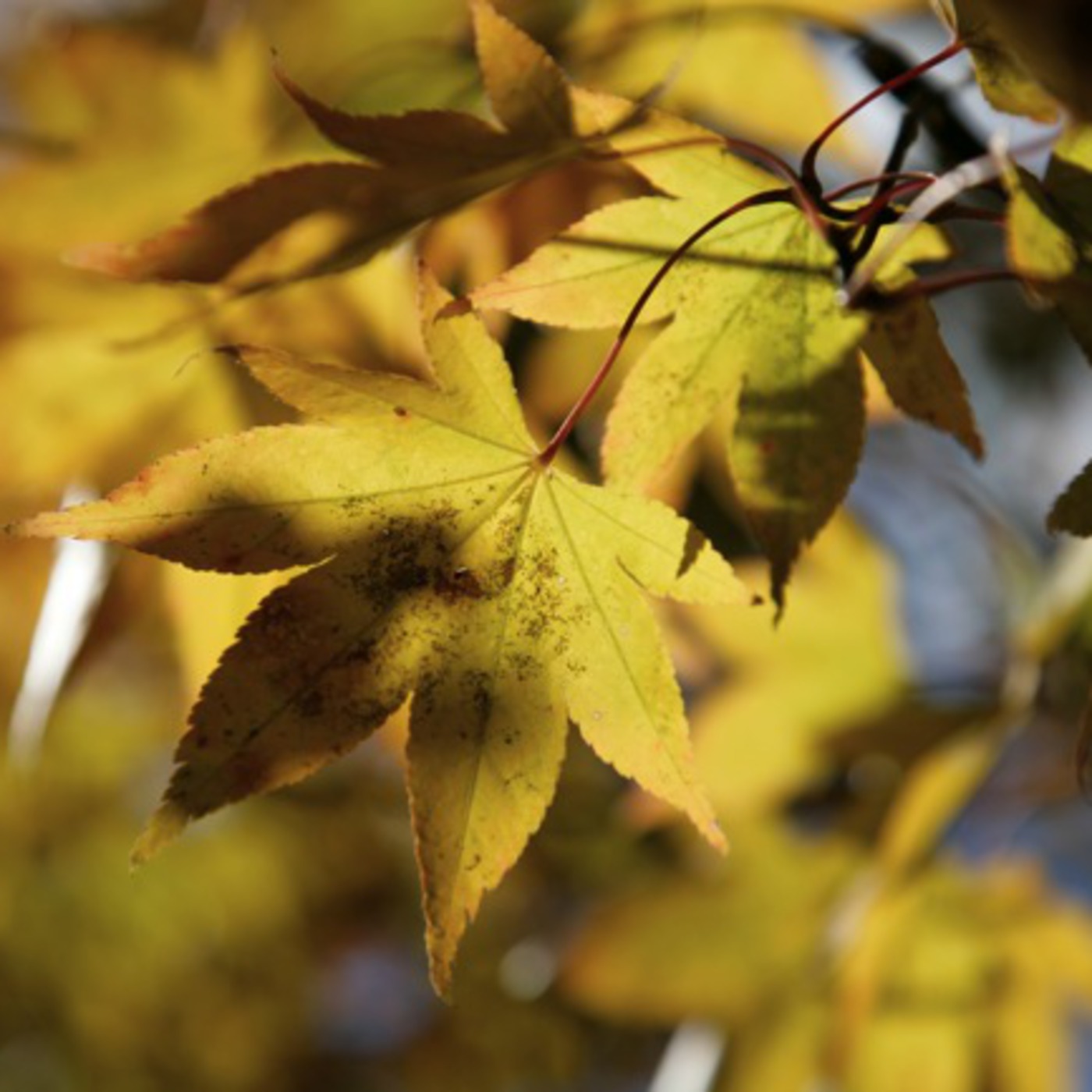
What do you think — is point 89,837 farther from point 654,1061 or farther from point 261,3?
point 261,3

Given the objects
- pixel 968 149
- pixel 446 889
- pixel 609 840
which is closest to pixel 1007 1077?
pixel 609 840

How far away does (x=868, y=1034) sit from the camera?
55.3 inches

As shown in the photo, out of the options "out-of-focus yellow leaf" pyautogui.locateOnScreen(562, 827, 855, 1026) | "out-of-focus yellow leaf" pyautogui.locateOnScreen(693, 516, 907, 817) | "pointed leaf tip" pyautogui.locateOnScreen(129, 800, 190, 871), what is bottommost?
"out-of-focus yellow leaf" pyautogui.locateOnScreen(562, 827, 855, 1026)

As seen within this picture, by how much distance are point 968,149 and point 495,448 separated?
383 millimetres

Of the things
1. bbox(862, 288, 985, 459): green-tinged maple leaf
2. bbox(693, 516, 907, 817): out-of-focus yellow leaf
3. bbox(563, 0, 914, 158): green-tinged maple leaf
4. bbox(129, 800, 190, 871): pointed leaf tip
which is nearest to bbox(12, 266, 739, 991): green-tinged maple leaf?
bbox(129, 800, 190, 871): pointed leaf tip

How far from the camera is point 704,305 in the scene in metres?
0.62

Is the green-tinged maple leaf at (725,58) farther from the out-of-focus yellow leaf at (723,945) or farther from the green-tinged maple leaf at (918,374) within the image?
the out-of-focus yellow leaf at (723,945)

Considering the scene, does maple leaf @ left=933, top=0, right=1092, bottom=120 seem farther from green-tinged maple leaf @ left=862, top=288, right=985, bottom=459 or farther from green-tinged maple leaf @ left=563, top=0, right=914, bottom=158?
green-tinged maple leaf @ left=563, top=0, right=914, bottom=158

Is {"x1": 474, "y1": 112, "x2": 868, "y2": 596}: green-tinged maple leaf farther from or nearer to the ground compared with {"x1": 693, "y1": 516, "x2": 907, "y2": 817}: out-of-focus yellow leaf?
farther from the ground

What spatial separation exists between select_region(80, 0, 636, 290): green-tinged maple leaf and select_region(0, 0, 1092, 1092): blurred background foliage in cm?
12

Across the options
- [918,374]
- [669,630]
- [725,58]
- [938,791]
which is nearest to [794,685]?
[669,630]

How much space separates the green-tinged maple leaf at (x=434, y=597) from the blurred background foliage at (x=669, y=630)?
0.07 meters

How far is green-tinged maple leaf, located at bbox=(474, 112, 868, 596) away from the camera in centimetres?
60

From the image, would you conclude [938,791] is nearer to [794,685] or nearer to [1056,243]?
[794,685]
